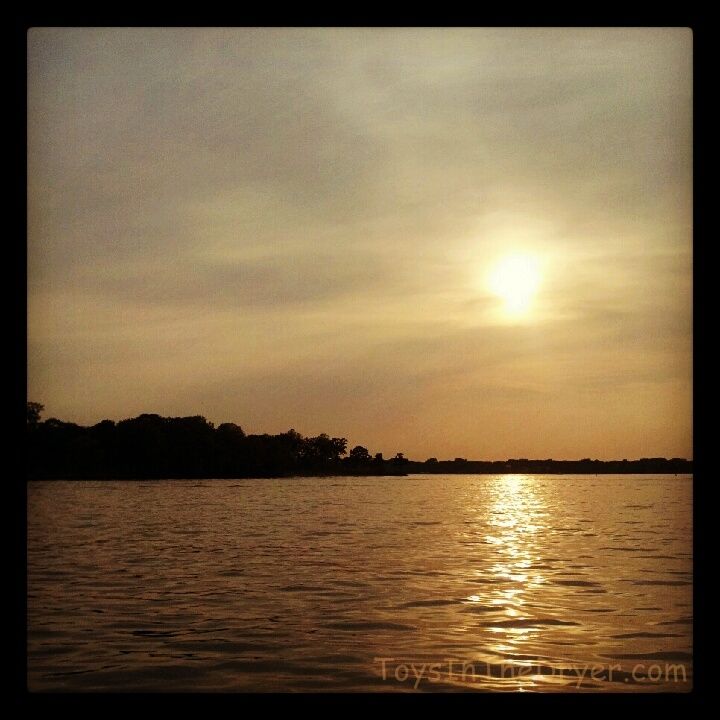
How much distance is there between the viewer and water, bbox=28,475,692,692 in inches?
491

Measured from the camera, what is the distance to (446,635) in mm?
15227

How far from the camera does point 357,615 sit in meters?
17.3

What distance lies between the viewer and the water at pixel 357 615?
12461 millimetres
